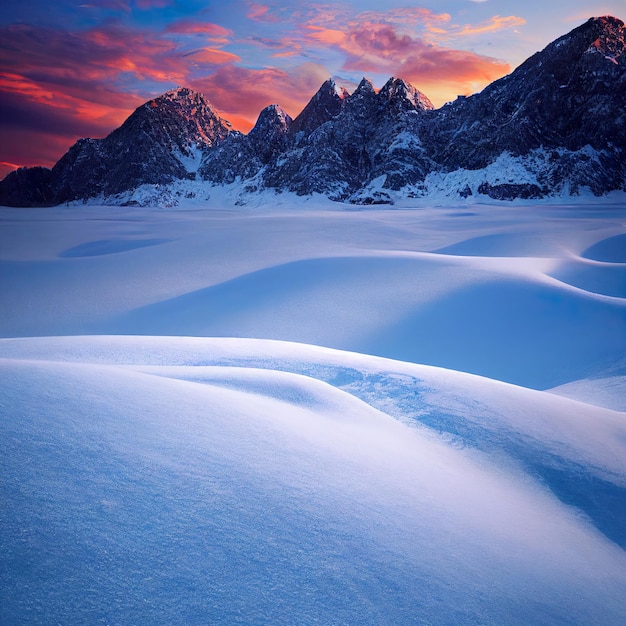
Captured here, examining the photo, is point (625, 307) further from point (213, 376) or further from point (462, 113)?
point (462, 113)

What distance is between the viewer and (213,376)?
2828 millimetres

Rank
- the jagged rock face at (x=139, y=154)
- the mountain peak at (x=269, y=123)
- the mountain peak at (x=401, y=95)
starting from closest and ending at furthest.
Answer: the mountain peak at (x=401, y=95), the mountain peak at (x=269, y=123), the jagged rock face at (x=139, y=154)

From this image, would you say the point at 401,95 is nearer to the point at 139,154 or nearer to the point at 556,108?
the point at 556,108

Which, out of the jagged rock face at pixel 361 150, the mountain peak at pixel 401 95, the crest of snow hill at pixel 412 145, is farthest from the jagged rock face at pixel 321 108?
the mountain peak at pixel 401 95

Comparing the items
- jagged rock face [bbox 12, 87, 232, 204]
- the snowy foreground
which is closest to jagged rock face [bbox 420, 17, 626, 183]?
jagged rock face [bbox 12, 87, 232, 204]

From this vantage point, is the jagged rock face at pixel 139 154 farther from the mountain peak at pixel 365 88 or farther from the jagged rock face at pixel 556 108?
the jagged rock face at pixel 556 108

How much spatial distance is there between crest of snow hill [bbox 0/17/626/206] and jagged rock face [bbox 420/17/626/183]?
191mm

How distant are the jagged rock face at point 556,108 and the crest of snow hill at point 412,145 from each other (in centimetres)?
19

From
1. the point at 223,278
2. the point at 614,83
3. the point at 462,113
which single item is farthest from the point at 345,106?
the point at 223,278

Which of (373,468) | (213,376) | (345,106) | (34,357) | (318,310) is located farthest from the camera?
(345,106)

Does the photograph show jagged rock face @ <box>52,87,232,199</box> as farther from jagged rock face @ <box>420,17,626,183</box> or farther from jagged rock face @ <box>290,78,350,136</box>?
jagged rock face @ <box>420,17,626,183</box>

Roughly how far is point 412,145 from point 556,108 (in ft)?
77.9

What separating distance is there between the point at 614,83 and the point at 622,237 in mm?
72480

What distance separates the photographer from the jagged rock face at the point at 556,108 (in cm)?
6888
